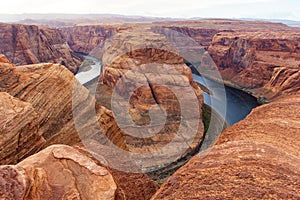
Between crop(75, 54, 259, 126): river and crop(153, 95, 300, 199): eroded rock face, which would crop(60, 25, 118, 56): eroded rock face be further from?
crop(153, 95, 300, 199): eroded rock face

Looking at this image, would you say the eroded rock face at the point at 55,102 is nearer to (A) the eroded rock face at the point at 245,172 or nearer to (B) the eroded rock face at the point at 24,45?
(A) the eroded rock face at the point at 245,172

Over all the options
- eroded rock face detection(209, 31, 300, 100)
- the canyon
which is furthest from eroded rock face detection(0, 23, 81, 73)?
eroded rock face detection(209, 31, 300, 100)

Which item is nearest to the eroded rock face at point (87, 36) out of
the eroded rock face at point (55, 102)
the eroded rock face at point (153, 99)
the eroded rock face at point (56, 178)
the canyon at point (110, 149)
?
the eroded rock face at point (153, 99)

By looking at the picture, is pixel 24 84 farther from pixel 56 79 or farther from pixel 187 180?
pixel 187 180

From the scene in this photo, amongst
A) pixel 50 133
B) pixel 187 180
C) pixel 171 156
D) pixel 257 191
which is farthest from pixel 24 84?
pixel 171 156

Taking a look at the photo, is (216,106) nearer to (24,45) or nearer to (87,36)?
(24,45)

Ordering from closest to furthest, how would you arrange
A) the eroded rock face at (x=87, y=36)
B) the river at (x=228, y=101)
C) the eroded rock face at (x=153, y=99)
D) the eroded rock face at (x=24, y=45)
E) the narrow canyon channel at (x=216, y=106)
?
1. the narrow canyon channel at (x=216, y=106)
2. the eroded rock face at (x=153, y=99)
3. the river at (x=228, y=101)
4. the eroded rock face at (x=24, y=45)
5. the eroded rock face at (x=87, y=36)
